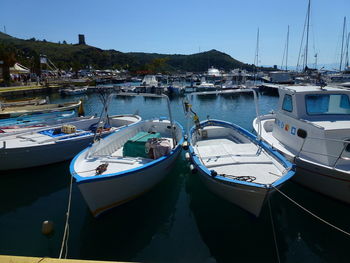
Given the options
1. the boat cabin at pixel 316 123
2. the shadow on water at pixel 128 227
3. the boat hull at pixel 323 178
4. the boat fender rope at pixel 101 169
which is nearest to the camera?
the shadow on water at pixel 128 227

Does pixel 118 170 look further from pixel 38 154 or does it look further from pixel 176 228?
pixel 38 154

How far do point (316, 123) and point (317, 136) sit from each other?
2.20 ft

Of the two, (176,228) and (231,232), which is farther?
(176,228)

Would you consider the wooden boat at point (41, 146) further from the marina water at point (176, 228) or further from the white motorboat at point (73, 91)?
the white motorboat at point (73, 91)

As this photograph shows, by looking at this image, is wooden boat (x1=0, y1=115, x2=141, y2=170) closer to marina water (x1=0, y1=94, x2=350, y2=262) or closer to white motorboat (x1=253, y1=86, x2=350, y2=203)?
marina water (x1=0, y1=94, x2=350, y2=262)

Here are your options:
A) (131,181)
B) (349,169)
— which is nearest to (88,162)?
(131,181)

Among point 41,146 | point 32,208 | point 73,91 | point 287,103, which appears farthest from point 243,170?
point 73,91

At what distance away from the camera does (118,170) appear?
741 centimetres

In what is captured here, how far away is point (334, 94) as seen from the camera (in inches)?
345

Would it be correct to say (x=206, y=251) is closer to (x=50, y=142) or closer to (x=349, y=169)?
(x=349, y=169)

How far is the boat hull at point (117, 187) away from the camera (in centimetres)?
641

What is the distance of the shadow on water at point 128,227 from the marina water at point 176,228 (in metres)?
0.02

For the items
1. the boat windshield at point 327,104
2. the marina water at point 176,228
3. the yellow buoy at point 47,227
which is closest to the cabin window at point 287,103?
the boat windshield at point 327,104

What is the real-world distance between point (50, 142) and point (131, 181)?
5651mm
